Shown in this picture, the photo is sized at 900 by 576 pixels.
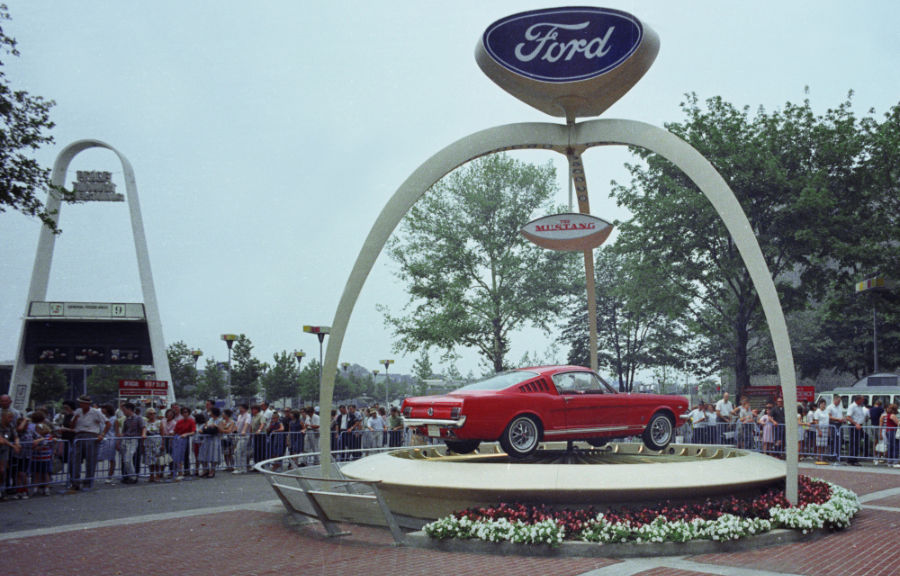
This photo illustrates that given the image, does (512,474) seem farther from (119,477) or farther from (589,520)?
(119,477)

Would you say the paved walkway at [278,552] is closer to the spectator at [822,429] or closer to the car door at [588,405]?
the car door at [588,405]

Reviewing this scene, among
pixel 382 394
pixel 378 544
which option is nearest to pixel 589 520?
pixel 378 544

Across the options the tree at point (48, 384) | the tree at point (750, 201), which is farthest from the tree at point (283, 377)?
the tree at point (750, 201)

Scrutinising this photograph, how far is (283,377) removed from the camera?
8194 cm

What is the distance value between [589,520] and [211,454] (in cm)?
1224

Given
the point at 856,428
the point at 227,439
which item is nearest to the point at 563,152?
the point at 227,439

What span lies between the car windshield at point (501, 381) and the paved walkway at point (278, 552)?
264 cm

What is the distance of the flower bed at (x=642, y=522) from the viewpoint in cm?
991

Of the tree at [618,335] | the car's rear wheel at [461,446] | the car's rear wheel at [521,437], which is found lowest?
the car's rear wheel at [461,446]

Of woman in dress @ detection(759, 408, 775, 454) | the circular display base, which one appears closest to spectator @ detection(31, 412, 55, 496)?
the circular display base

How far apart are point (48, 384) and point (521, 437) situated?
7950 cm

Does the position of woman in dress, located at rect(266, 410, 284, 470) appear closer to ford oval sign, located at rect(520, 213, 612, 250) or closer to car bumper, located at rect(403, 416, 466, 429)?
car bumper, located at rect(403, 416, 466, 429)

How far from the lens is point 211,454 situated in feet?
65.0

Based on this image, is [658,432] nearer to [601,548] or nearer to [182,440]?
[601,548]
